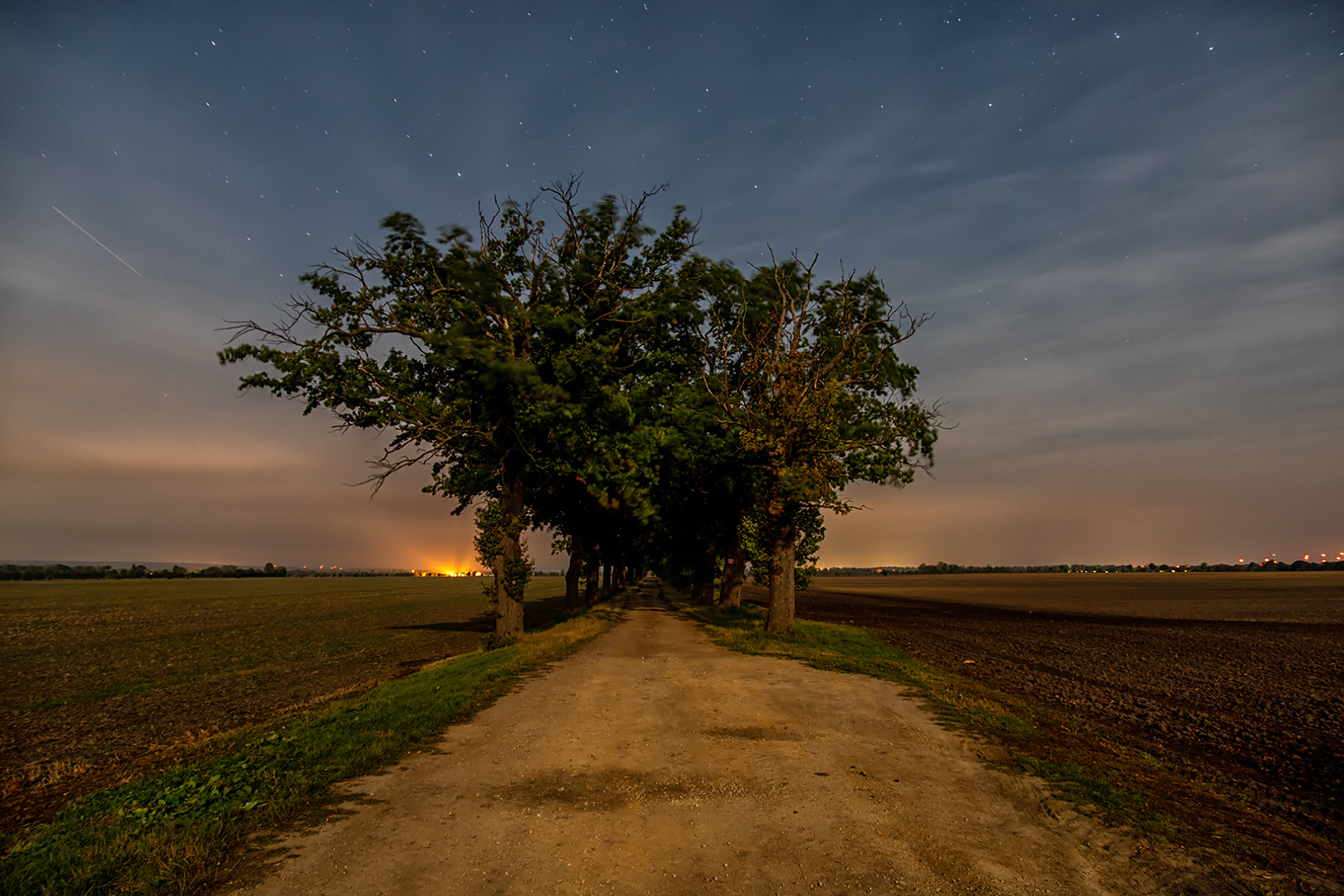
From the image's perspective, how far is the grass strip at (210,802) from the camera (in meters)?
5.92

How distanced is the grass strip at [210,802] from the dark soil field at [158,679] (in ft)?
7.85

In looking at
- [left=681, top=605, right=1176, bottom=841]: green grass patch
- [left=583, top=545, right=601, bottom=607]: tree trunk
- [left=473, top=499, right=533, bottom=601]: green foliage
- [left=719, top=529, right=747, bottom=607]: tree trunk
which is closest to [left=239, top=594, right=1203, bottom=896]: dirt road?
[left=681, top=605, right=1176, bottom=841]: green grass patch

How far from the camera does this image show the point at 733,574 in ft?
126

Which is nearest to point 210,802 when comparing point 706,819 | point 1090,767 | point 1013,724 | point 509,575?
point 706,819

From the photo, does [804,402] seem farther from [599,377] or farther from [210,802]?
[210,802]

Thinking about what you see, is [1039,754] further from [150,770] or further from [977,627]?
[977,627]

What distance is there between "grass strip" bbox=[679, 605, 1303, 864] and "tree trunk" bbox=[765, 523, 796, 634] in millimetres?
4684

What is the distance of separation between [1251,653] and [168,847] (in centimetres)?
3804

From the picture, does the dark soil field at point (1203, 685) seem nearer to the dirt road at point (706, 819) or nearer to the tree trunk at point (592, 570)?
the dirt road at point (706, 819)

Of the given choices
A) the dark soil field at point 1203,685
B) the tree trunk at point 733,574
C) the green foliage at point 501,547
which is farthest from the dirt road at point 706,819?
the tree trunk at point 733,574

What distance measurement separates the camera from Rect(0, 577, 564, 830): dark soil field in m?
12.6

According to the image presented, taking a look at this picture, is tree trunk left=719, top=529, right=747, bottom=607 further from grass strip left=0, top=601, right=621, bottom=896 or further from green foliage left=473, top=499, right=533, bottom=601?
grass strip left=0, top=601, right=621, bottom=896

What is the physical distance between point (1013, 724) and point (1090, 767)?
2560 millimetres

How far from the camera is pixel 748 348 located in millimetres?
28438
